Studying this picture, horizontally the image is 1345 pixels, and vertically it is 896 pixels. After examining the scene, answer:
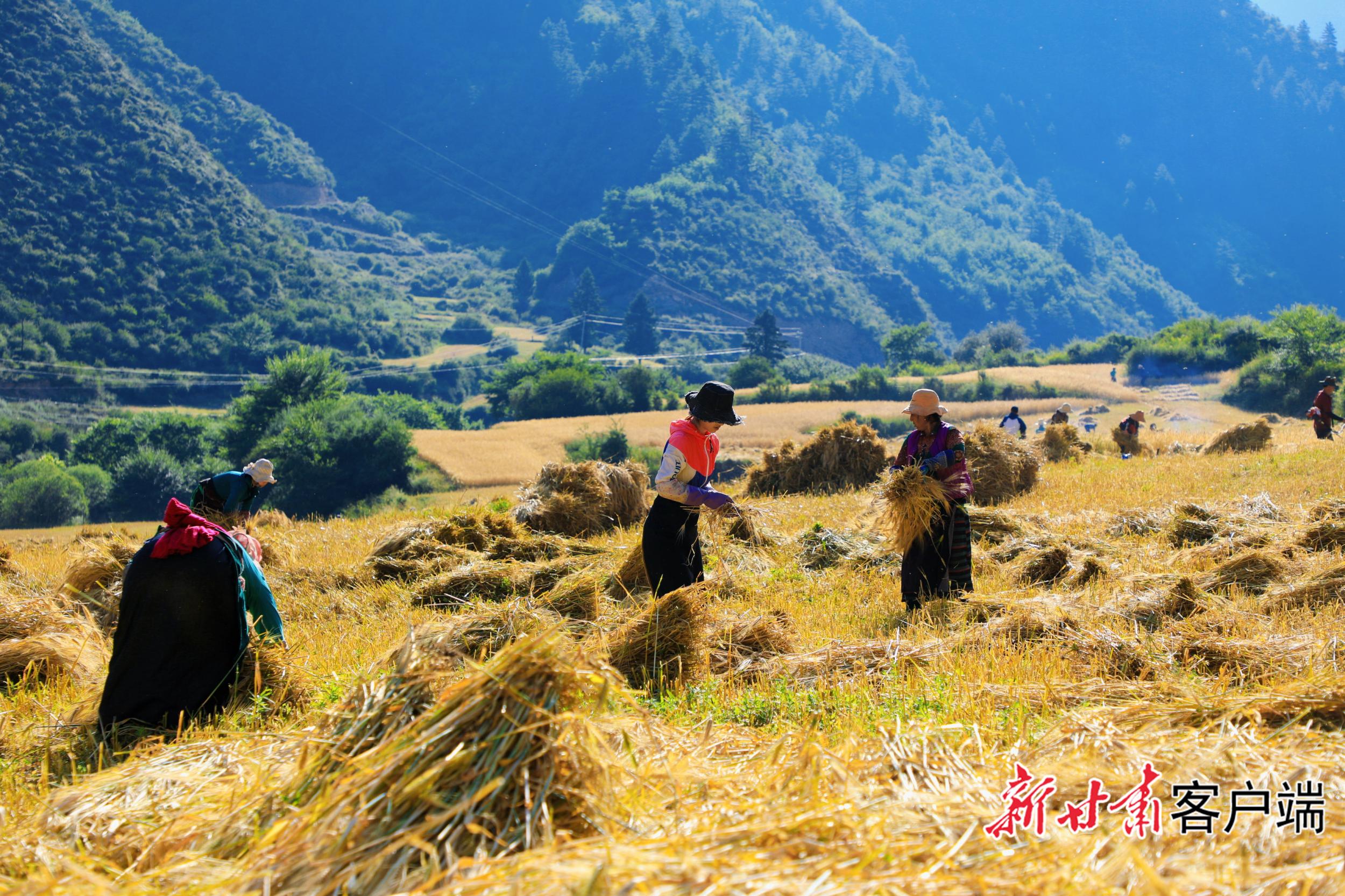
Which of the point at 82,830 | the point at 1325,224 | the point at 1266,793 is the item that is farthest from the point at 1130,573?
the point at 1325,224

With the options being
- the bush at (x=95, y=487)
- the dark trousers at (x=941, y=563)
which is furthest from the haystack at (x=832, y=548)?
the bush at (x=95, y=487)

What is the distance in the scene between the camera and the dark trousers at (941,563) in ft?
22.8

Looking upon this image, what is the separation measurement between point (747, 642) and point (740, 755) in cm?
214

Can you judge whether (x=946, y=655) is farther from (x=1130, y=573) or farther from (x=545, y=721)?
(x=545, y=721)

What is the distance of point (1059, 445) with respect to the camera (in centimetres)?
1897

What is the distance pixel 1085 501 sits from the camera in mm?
12391

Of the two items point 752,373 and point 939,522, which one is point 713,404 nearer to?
point 939,522

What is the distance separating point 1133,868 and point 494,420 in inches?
3320

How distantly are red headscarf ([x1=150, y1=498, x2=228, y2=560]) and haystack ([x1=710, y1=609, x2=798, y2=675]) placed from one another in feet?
9.45

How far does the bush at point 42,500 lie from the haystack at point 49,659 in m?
45.6

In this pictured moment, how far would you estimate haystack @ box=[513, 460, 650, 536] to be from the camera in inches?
464

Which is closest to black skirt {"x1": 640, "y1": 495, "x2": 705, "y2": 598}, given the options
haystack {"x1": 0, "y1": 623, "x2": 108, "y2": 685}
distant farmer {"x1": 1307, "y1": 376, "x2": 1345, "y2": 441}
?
haystack {"x1": 0, "y1": 623, "x2": 108, "y2": 685}

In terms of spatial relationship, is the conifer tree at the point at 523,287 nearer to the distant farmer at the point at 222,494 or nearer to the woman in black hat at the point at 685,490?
the distant farmer at the point at 222,494

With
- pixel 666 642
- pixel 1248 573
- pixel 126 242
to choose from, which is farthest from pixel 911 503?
pixel 126 242
